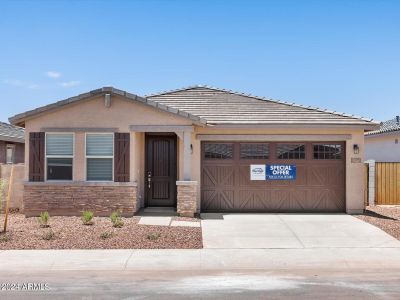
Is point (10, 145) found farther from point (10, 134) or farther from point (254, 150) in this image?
point (254, 150)

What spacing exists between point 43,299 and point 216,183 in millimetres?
8894

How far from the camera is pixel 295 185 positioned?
14422 millimetres

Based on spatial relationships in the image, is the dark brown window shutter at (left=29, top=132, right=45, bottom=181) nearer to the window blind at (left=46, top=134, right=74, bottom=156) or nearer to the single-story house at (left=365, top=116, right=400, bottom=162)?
the window blind at (left=46, top=134, right=74, bottom=156)

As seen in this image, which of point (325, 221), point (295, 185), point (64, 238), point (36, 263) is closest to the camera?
point (36, 263)

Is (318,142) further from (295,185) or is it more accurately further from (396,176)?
(396,176)

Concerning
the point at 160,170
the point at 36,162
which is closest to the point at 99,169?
the point at 36,162

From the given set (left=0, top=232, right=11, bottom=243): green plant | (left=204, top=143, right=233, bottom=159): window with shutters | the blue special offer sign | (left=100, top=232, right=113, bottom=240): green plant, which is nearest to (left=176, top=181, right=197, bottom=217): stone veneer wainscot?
(left=204, top=143, right=233, bottom=159): window with shutters

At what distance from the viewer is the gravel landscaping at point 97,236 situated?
952 centimetres

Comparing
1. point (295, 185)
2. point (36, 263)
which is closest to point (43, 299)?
point (36, 263)

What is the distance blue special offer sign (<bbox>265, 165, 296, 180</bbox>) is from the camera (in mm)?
14383

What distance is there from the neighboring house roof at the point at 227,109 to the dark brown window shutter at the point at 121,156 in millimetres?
1247

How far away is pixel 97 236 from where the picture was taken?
10305mm

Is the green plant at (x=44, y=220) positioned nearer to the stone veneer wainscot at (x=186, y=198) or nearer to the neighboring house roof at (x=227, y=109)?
the neighboring house roof at (x=227, y=109)

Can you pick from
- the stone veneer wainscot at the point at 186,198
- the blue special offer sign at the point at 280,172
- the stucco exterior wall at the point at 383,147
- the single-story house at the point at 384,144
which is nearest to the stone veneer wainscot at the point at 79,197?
the stone veneer wainscot at the point at 186,198
